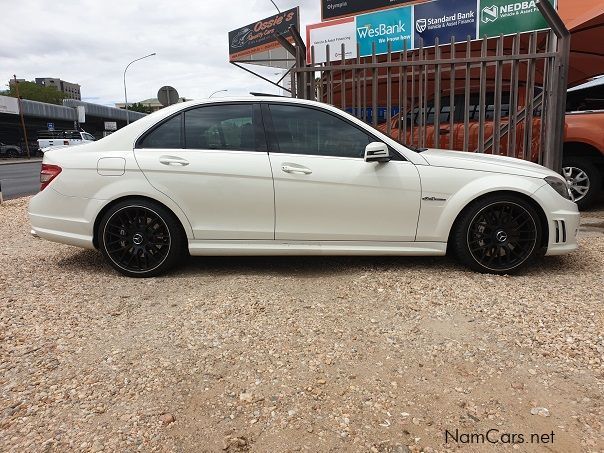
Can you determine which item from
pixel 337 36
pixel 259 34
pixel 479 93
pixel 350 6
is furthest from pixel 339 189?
pixel 259 34

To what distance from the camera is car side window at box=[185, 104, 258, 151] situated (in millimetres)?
4004

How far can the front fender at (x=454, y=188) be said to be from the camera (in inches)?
152

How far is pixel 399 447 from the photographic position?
1950mm

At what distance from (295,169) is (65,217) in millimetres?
2032

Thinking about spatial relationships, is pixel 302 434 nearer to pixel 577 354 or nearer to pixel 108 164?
pixel 577 354

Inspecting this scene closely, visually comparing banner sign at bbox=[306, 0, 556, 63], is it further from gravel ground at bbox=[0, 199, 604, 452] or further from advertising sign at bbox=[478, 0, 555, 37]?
gravel ground at bbox=[0, 199, 604, 452]

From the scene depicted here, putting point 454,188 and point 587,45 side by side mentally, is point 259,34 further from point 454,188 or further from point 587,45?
point 454,188

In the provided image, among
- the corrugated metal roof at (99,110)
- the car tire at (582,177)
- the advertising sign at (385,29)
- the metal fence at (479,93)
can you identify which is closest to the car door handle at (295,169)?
the metal fence at (479,93)

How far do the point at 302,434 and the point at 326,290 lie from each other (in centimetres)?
168

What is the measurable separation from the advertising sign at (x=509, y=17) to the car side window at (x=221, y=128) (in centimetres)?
723

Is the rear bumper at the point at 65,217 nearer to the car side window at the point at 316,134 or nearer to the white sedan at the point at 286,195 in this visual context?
the white sedan at the point at 286,195

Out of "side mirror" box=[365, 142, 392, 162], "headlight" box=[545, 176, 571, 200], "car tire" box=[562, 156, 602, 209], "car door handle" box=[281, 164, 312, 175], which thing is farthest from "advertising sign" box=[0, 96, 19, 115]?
"headlight" box=[545, 176, 571, 200]

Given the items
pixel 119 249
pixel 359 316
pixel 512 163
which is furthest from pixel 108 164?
pixel 512 163

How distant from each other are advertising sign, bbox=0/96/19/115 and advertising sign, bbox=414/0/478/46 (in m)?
38.2
